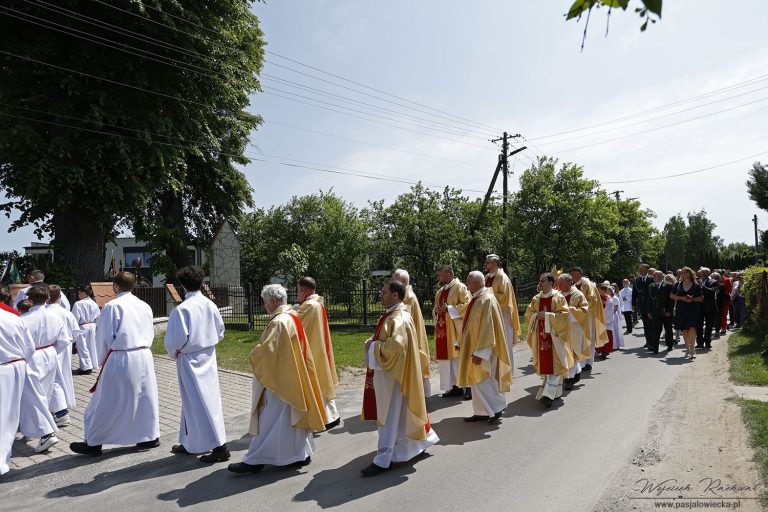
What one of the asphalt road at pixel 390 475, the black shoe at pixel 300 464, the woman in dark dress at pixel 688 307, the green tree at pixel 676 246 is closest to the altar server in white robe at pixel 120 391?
the asphalt road at pixel 390 475

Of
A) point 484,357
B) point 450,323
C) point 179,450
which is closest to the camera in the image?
point 179,450

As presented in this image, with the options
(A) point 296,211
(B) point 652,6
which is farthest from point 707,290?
(A) point 296,211

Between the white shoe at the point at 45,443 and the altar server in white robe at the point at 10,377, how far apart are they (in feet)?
1.45

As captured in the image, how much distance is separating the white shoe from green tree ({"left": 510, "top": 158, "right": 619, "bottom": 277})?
21583mm

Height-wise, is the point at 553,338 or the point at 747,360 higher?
the point at 553,338

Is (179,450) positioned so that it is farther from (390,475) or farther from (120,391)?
(390,475)

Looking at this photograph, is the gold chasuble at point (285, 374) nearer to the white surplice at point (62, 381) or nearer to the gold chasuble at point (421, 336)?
the gold chasuble at point (421, 336)

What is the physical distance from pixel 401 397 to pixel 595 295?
7080 millimetres

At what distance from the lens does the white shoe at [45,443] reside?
247 inches

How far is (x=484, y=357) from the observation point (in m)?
6.86

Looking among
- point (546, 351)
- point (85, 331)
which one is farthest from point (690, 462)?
point (85, 331)

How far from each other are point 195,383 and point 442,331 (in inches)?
167

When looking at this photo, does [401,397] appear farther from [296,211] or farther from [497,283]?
[296,211]

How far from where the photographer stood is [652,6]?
1837mm
